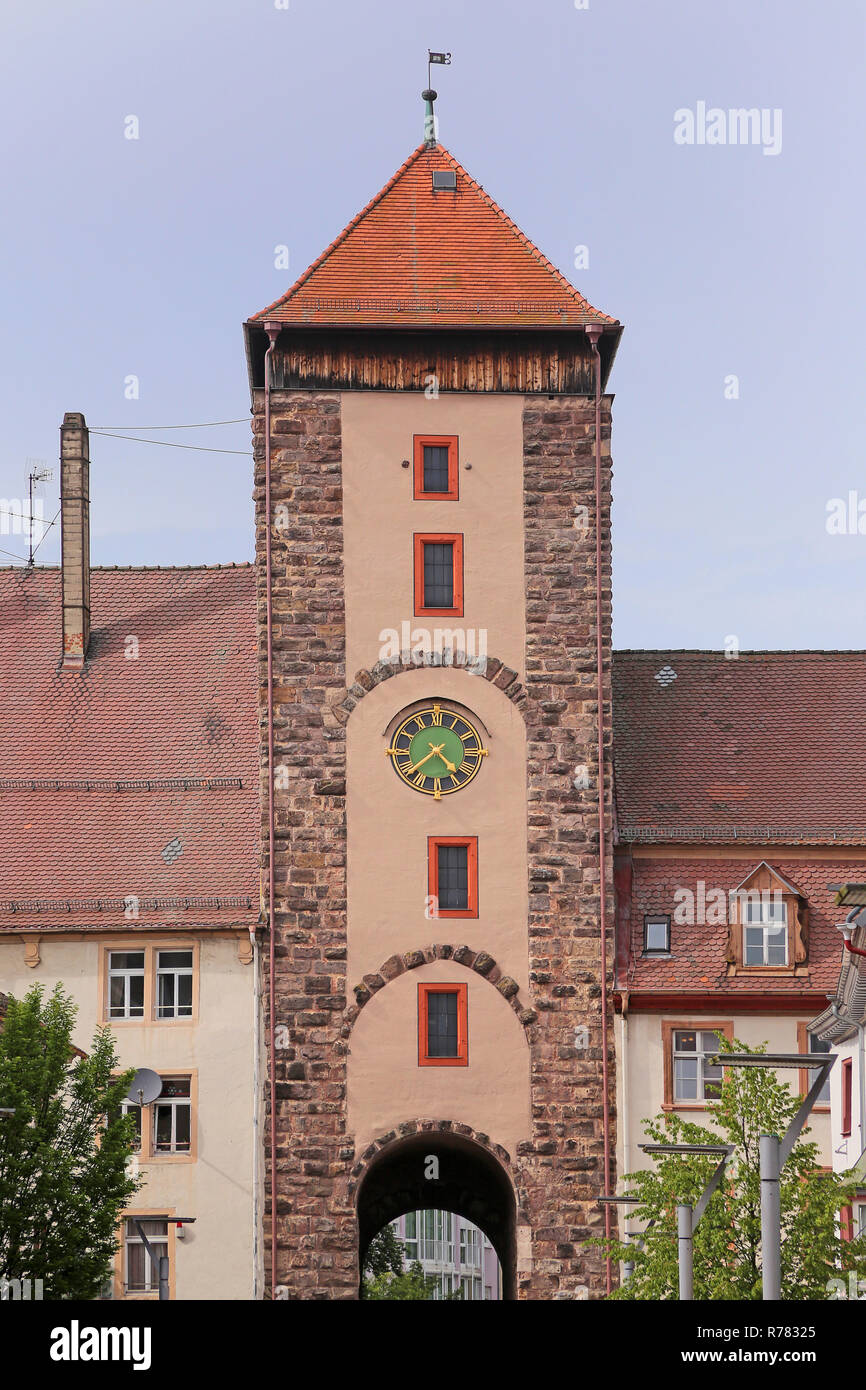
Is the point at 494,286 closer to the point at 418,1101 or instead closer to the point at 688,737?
the point at 688,737

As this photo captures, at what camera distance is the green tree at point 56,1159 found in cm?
2648

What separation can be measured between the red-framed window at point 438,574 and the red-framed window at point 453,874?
3.56 m

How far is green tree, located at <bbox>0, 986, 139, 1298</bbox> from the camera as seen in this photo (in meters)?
26.5

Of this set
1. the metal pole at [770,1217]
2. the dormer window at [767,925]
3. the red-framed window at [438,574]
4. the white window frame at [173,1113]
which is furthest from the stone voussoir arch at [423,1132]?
the metal pole at [770,1217]

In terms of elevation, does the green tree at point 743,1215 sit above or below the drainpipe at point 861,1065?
below

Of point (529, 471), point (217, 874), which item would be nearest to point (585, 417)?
point (529, 471)

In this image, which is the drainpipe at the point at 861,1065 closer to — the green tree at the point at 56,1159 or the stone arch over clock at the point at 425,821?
the stone arch over clock at the point at 425,821

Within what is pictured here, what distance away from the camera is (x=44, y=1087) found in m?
28.0

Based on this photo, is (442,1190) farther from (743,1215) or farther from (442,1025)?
(743,1215)

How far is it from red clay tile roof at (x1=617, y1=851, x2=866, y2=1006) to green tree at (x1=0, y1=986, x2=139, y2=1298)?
9803mm

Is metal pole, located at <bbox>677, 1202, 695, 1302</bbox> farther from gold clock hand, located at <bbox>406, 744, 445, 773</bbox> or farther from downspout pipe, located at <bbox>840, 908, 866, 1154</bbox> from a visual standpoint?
gold clock hand, located at <bbox>406, 744, 445, 773</bbox>

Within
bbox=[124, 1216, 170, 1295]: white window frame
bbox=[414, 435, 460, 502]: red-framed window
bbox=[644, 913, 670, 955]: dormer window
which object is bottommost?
bbox=[124, 1216, 170, 1295]: white window frame

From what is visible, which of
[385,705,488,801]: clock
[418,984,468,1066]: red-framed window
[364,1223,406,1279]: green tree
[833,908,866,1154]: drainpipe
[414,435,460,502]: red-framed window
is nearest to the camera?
[833,908,866,1154]: drainpipe

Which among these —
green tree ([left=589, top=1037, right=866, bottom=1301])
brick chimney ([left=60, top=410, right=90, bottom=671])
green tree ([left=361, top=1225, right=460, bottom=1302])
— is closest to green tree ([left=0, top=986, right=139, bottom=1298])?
green tree ([left=589, top=1037, right=866, bottom=1301])
